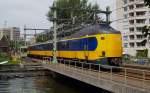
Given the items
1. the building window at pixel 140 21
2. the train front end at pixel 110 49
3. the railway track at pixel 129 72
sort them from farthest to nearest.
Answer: the building window at pixel 140 21
the train front end at pixel 110 49
the railway track at pixel 129 72

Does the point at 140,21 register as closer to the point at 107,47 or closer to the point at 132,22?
the point at 132,22

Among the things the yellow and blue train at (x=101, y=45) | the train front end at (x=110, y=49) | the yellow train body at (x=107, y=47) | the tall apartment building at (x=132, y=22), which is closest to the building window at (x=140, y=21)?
the tall apartment building at (x=132, y=22)

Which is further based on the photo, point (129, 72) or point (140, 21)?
point (140, 21)

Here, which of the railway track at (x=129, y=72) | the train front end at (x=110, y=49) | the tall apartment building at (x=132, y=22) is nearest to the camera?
the railway track at (x=129, y=72)

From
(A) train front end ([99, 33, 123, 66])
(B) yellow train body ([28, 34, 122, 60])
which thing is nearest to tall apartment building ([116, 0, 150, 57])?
(B) yellow train body ([28, 34, 122, 60])

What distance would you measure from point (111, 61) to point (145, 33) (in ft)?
57.0

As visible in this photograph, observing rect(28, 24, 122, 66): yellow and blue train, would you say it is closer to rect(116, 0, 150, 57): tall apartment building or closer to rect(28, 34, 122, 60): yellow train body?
rect(28, 34, 122, 60): yellow train body

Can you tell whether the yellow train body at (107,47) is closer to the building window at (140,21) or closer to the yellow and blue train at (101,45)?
the yellow and blue train at (101,45)

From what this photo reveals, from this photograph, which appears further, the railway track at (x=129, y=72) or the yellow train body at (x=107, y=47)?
the yellow train body at (x=107, y=47)

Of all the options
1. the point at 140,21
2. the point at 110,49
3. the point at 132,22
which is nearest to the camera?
the point at 110,49

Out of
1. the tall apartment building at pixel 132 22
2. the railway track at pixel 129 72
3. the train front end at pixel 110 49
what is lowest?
the railway track at pixel 129 72

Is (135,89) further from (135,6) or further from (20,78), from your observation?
(135,6)

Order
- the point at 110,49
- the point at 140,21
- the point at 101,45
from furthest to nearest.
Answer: the point at 140,21
the point at 101,45
the point at 110,49

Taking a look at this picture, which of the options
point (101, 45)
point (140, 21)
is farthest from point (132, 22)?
point (101, 45)
